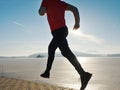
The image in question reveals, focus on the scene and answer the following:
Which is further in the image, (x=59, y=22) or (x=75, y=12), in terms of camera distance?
(x=75, y=12)

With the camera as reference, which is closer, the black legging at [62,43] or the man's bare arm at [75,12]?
the black legging at [62,43]

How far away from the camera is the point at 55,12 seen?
554cm

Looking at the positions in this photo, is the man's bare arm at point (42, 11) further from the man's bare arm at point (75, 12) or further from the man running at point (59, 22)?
the man's bare arm at point (75, 12)

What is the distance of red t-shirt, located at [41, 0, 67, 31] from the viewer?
18.0 ft


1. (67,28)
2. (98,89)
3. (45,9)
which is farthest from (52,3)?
(98,89)

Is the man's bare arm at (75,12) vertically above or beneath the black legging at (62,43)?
above

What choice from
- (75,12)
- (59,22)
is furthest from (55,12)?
(75,12)

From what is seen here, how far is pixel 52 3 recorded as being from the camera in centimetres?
564

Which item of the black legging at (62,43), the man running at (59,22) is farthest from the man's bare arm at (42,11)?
the black legging at (62,43)

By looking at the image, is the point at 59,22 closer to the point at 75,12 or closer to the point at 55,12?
the point at 55,12

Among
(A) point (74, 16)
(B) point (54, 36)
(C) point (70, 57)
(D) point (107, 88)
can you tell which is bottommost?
(D) point (107, 88)

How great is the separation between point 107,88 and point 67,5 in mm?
62911

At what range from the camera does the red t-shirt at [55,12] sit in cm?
548

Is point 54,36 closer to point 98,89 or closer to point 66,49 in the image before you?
point 66,49
